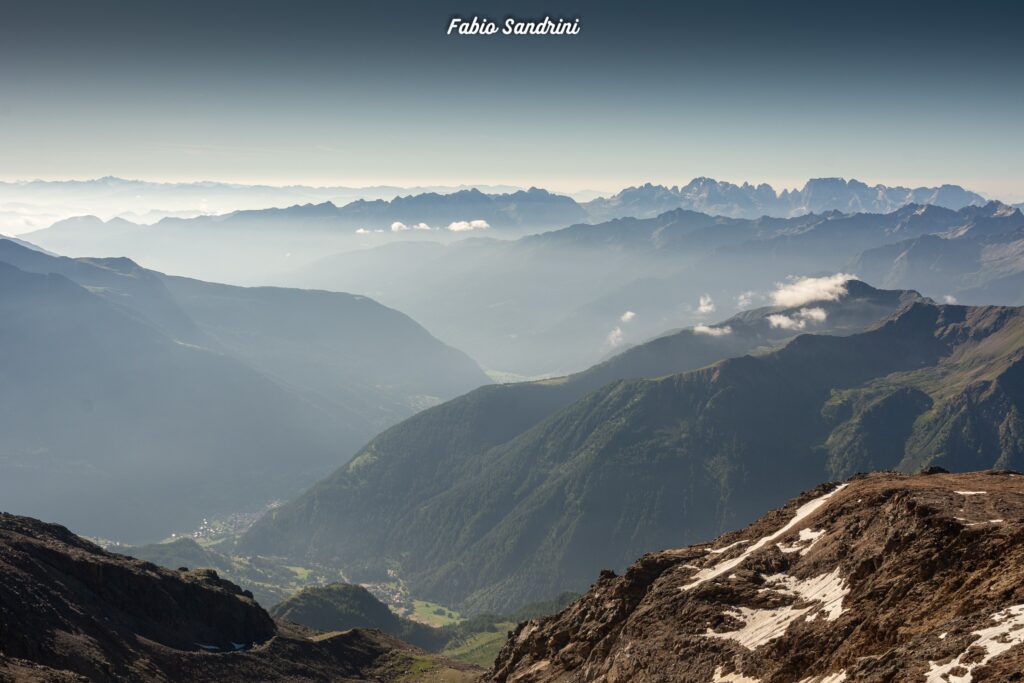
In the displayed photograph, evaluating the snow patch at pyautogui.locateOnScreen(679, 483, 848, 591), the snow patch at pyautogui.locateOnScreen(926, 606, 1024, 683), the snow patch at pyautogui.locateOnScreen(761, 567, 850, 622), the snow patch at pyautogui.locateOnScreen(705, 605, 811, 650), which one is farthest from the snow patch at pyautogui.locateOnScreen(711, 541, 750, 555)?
the snow patch at pyautogui.locateOnScreen(926, 606, 1024, 683)

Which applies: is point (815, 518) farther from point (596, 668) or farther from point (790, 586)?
point (596, 668)

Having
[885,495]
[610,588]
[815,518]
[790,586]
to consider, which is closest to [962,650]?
[790,586]

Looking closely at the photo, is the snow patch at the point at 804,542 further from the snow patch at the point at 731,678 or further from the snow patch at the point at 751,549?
the snow patch at the point at 731,678

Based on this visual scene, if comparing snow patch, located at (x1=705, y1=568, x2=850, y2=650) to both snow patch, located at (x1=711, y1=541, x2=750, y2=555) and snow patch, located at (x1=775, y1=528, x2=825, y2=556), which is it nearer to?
snow patch, located at (x1=775, y1=528, x2=825, y2=556)

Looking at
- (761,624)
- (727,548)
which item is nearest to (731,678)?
(761,624)

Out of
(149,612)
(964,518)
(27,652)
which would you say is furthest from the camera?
(149,612)

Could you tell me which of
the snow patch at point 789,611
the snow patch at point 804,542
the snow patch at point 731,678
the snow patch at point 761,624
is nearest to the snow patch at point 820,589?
the snow patch at point 789,611
